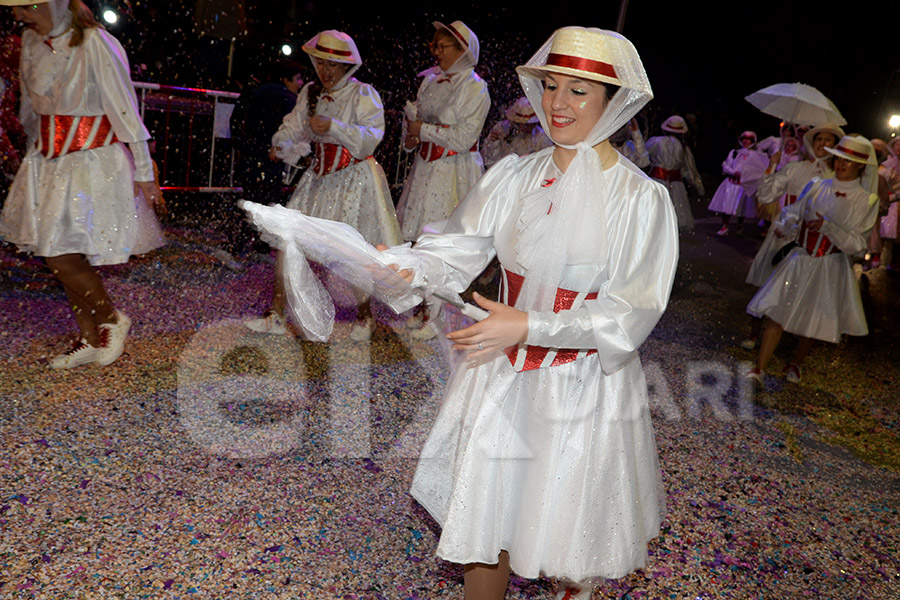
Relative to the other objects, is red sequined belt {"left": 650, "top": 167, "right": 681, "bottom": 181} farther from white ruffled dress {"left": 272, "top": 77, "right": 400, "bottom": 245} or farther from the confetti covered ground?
white ruffled dress {"left": 272, "top": 77, "right": 400, "bottom": 245}

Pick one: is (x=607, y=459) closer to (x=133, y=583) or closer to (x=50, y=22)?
(x=133, y=583)

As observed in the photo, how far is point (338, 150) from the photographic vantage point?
4.90 metres

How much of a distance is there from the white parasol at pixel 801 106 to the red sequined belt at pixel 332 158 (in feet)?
15.2

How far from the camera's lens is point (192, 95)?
929 cm

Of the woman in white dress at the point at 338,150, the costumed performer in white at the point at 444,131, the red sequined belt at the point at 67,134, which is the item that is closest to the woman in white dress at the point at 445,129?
the costumed performer in white at the point at 444,131

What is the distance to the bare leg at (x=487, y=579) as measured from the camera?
224 centimetres

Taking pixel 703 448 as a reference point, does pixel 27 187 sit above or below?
above

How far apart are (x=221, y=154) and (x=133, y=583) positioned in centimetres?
811

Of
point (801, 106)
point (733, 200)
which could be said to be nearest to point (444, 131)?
point (801, 106)

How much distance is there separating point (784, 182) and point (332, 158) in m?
3.78

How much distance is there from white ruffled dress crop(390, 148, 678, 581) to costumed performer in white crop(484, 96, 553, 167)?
5367mm

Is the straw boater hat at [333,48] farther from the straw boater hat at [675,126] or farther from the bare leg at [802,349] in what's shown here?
the straw boater hat at [675,126]

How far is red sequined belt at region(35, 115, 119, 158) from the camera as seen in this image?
12.6 feet

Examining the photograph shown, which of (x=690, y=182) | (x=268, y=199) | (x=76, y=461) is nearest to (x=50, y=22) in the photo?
(x=76, y=461)
